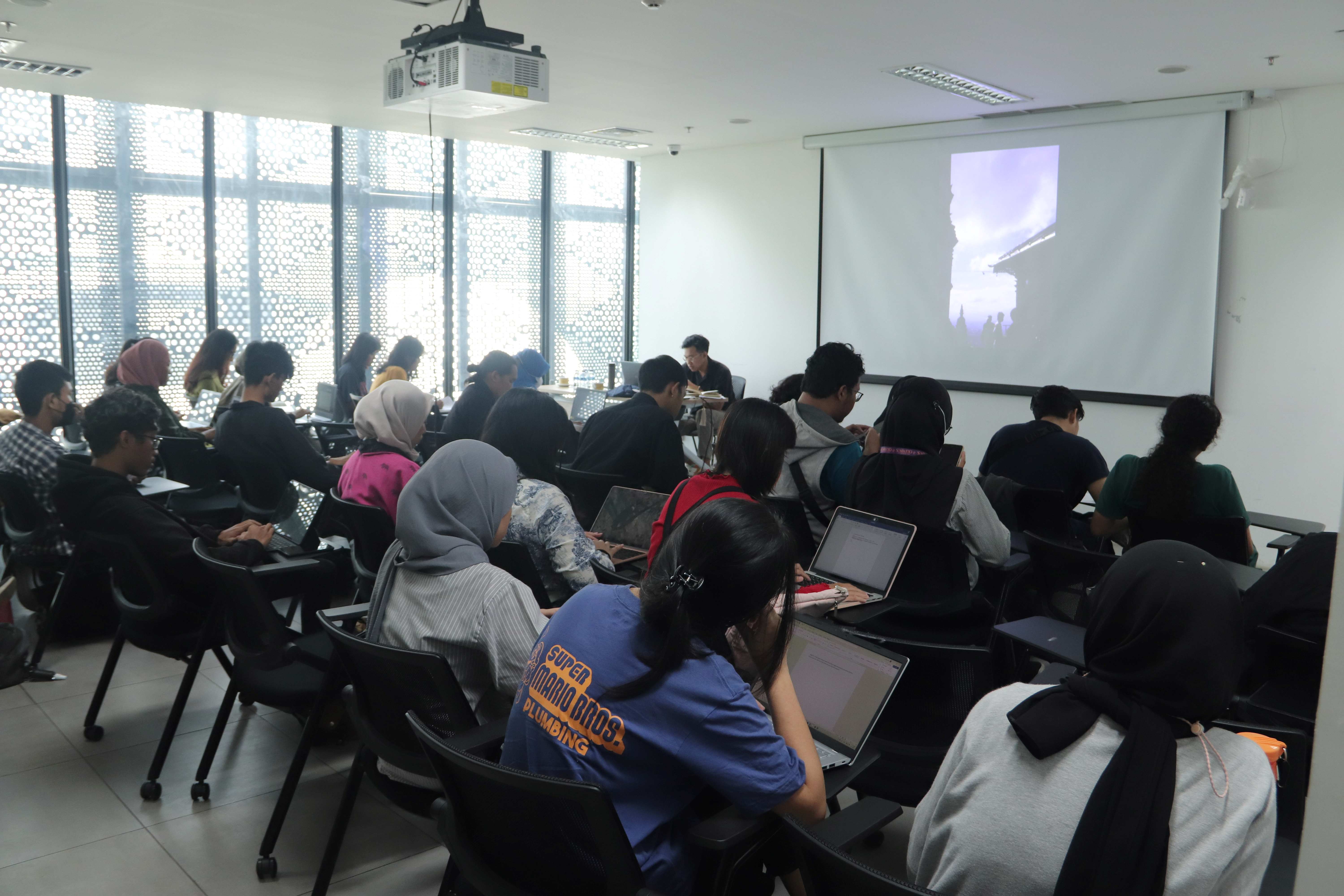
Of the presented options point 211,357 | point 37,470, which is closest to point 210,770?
point 37,470

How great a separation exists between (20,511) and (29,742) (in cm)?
97

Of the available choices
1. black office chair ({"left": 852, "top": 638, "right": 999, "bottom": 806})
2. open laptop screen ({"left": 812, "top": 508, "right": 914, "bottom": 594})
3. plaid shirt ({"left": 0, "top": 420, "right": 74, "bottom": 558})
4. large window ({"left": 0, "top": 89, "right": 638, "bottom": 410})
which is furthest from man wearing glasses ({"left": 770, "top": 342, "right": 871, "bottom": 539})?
large window ({"left": 0, "top": 89, "right": 638, "bottom": 410})

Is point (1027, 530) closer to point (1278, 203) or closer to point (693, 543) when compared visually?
point (693, 543)

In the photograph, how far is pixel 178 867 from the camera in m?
2.40

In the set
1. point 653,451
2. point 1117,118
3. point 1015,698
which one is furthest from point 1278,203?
point 1015,698

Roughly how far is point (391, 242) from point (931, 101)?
4.80 m

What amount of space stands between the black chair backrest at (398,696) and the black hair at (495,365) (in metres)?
3.15

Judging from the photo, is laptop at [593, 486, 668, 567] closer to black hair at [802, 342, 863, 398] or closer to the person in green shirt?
black hair at [802, 342, 863, 398]

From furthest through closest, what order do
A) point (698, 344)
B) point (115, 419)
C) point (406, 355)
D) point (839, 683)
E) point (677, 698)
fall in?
point (698, 344)
point (406, 355)
point (115, 419)
point (839, 683)
point (677, 698)

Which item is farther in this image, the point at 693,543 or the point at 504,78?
the point at 504,78

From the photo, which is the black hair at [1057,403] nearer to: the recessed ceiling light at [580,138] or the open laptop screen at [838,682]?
the open laptop screen at [838,682]

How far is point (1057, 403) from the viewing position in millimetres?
4172

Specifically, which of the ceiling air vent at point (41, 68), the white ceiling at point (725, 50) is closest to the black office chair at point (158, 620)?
the white ceiling at point (725, 50)

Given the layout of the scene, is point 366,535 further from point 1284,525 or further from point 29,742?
point 1284,525
